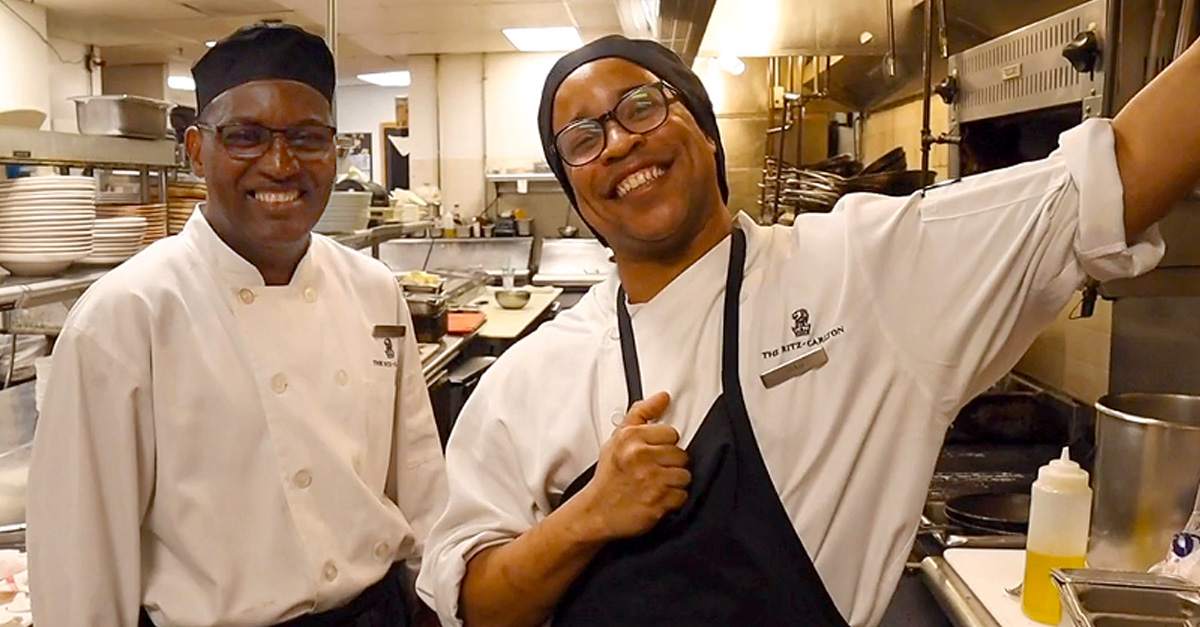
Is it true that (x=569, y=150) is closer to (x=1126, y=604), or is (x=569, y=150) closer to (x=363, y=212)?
(x=1126, y=604)

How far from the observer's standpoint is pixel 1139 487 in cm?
146

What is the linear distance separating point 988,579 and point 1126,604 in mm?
440

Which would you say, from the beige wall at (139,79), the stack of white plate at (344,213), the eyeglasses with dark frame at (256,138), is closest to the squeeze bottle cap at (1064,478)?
the eyeglasses with dark frame at (256,138)

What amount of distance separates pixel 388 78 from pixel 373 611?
926cm

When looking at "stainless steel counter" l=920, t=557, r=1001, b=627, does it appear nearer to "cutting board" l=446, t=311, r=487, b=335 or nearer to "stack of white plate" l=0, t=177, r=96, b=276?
"stack of white plate" l=0, t=177, r=96, b=276

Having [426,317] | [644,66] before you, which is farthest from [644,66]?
[426,317]

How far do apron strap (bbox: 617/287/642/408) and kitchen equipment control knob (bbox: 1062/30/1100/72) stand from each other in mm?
940

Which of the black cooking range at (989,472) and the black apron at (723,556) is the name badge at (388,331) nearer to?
the black apron at (723,556)

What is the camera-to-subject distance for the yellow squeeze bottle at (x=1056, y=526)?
1.43 meters

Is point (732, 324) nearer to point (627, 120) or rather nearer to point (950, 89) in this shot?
point (627, 120)

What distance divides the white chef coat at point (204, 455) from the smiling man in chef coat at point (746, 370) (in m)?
0.44

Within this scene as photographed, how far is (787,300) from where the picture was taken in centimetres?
117

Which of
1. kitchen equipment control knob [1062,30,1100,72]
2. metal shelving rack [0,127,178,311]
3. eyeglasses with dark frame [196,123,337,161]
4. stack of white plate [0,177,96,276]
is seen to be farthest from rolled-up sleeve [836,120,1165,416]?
stack of white plate [0,177,96,276]

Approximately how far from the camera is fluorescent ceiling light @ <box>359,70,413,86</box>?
9.52 meters
